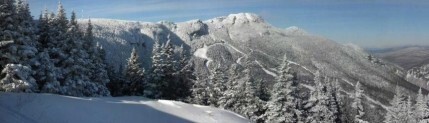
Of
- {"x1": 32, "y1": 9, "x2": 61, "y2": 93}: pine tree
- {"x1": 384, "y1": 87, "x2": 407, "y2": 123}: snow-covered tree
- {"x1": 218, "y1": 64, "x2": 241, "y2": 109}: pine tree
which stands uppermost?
{"x1": 32, "y1": 9, "x2": 61, "y2": 93}: pine tree

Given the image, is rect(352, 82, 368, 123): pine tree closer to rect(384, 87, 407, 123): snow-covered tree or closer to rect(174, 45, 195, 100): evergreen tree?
rect(384, 87, 407, 123): snow-covered tree

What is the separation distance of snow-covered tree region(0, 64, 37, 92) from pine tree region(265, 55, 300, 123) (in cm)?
1870

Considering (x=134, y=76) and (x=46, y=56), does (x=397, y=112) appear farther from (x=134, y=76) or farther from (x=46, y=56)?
(x=46, y=56)

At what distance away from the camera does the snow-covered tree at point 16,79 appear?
105 feet

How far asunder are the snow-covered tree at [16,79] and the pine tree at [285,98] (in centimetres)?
1870

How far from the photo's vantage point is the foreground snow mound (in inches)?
706

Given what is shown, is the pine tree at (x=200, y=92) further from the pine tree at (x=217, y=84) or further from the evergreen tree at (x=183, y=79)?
the evergreen tree at (x=183, y=79)

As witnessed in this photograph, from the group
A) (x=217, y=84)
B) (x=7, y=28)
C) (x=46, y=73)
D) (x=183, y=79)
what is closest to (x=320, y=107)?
(x=217, y=84)

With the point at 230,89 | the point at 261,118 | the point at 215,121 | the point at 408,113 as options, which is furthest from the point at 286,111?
the point at 408,113

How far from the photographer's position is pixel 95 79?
49625mm

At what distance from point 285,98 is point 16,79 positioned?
2044 centimetres

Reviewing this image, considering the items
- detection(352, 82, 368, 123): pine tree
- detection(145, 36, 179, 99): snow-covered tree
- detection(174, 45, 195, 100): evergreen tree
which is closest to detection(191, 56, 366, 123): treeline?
detection(352, 82, 368, 123): pine tree

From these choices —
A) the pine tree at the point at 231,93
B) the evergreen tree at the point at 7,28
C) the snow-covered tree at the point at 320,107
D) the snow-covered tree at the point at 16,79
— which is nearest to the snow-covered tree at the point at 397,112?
the snow-covered tree at the point at 320,107

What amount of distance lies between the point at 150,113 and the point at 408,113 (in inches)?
2048
